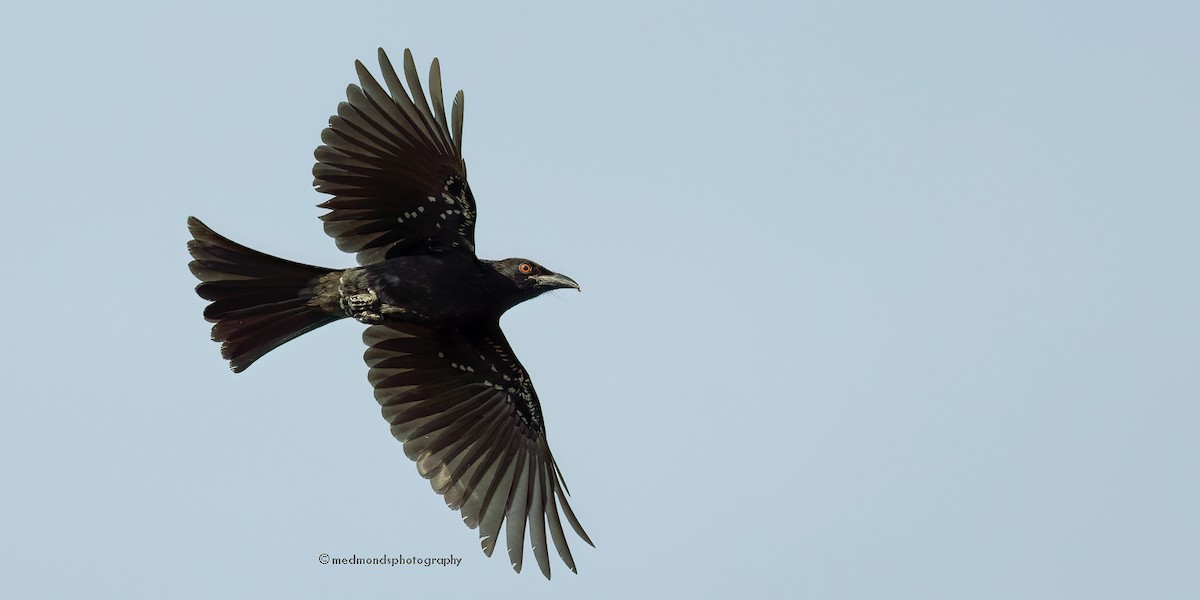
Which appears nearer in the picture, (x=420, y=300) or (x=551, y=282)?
(x=420, y=300)

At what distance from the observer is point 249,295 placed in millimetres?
13031

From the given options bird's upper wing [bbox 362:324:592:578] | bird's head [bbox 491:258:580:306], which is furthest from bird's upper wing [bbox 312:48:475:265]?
bird's upper wing [bbox 362:324:592:578]

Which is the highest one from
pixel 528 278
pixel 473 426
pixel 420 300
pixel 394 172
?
pixel 394 172

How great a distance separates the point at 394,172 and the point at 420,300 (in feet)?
3.62

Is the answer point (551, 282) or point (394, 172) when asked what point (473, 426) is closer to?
point (551, 282)

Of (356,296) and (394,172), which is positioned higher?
(394,172)

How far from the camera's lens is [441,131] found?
12648 mm

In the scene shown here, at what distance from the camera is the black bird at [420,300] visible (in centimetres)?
1271

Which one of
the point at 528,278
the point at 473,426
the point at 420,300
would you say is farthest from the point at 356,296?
the point at 473,426

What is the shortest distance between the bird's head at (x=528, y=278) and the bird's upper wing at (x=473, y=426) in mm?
560

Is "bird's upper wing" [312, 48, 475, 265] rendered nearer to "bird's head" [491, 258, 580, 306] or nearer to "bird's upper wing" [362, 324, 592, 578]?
"bird's head" [491, 258, 580, 306]

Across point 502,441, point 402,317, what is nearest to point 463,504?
point 502,441

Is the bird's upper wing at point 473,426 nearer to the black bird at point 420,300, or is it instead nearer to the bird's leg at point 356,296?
the black bird at point 420,300

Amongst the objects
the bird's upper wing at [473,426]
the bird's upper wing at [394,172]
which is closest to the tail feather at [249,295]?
the bird's upper wing at [394,172]
